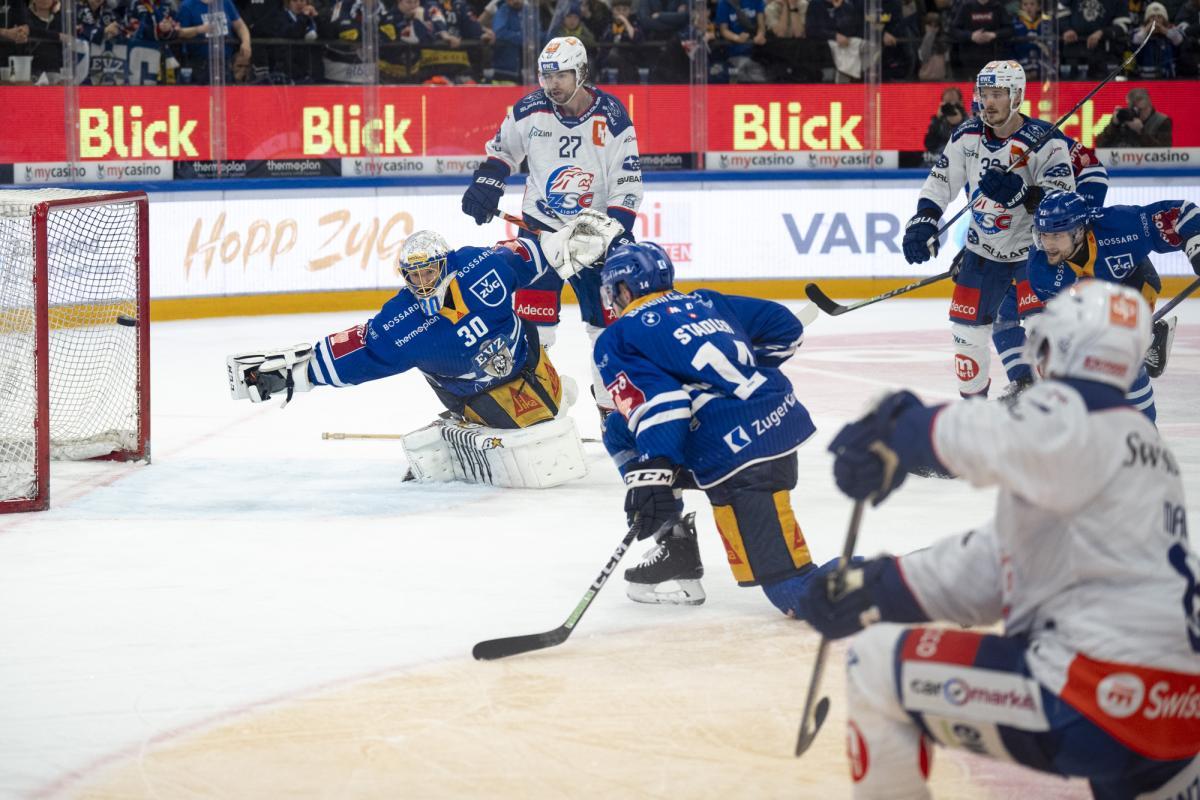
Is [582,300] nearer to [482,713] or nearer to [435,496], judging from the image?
[435,496]

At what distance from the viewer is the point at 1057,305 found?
2.43 m

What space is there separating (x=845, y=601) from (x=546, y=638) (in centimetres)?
144

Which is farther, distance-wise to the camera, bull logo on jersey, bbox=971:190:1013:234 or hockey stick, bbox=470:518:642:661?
bull logo on jersey, bbox=971:190:1013:234

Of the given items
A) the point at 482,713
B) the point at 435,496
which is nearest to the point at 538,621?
the point at 482,713

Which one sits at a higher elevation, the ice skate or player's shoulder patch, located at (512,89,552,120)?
player's shoulder patch, located at (512,89,552,120)

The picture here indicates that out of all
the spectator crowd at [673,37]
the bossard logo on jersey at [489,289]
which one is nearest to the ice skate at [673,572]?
the bossard logo on jersey at [489,289]

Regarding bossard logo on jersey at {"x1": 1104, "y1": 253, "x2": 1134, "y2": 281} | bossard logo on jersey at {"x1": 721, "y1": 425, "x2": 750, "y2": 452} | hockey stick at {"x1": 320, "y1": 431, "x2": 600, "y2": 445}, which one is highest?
bossard logo on jersey at {"x1": 1104, "y1": 253, "x2": 1134, "y2": 281}

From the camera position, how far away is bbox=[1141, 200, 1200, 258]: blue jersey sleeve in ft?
18.6

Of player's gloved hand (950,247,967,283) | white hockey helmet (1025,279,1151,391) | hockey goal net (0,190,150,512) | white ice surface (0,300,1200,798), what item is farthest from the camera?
player's gloved hand (950,247,967,283)

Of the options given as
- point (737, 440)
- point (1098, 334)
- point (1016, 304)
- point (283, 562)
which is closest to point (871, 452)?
point (1098, 334)

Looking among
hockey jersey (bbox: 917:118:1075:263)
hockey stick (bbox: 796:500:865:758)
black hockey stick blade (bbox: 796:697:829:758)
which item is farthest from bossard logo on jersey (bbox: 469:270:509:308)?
black hockey stick blade (bbox: 796:697:829:758)

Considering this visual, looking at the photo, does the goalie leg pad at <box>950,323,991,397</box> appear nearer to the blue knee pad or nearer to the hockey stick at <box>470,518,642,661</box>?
the blue knee pad

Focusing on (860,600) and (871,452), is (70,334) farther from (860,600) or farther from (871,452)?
(871,452)

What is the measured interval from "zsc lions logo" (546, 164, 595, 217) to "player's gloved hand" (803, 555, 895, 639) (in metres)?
4.22
